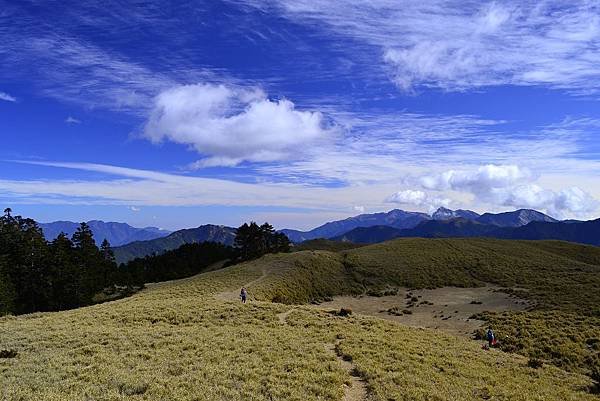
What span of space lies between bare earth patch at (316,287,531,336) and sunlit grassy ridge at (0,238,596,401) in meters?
14.7

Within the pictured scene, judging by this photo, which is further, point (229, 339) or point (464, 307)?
point (464, 307)

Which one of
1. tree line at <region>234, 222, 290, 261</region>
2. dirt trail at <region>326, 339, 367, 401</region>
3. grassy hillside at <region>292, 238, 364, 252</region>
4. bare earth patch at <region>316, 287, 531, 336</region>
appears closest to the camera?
dirt trail at <region>326, 339, 367, 401</region>

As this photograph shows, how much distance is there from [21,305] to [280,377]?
184ft

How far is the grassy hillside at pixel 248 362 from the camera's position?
1520 centimetres

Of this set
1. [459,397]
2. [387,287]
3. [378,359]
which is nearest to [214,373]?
[378,359]

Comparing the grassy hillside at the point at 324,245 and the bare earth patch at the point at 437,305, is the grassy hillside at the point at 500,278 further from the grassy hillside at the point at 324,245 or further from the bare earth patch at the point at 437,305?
the grassy hillside at the point at 324,245

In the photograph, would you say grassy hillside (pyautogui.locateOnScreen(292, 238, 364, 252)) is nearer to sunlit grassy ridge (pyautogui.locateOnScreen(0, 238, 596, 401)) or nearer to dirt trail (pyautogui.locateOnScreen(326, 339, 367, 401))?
sunlit grassy ridge (pyautogui.locateOnScreen(0, 238, 596, 401))

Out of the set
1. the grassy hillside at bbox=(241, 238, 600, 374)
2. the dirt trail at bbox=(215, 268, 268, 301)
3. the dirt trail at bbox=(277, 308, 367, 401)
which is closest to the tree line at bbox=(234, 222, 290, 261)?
the grassy hillside at bbox=(241, 238, 600, 374)

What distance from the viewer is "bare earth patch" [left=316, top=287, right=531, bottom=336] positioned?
43.2m

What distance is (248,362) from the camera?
18.5m

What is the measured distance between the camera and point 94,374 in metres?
16.6

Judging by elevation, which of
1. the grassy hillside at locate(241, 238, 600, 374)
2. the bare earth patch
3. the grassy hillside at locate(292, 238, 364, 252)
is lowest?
the bare earth patch

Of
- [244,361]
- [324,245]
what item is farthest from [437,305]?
[324,245]

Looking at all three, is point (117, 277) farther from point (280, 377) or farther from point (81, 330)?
point (280, 377)
